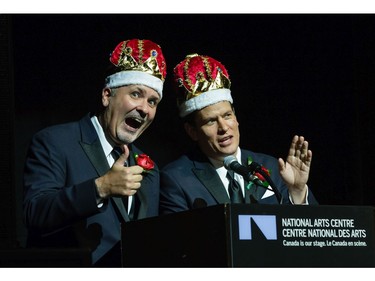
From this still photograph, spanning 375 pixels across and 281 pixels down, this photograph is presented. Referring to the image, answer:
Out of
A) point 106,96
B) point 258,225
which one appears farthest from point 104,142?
point 258,225

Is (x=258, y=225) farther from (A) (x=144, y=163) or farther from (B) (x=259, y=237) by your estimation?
(A) (x=144, y=163)

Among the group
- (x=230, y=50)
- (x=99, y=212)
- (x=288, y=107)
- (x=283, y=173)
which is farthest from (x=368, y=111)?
(x=99, y=212)

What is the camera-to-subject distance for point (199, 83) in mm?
4672

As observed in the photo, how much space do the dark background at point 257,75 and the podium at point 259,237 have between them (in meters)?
1.18

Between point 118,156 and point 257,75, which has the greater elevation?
point 257,75

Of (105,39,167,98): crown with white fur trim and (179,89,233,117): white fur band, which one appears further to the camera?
(179,89,233,117): white fur band

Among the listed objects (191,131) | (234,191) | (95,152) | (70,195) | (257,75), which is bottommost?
(70,195)

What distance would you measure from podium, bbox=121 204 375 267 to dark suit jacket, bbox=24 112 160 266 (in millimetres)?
330

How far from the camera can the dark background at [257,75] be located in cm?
491

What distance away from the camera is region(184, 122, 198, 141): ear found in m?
4.77

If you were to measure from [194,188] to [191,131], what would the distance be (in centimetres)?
35

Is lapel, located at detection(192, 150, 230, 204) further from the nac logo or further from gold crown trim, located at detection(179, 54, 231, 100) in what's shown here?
the nac logo

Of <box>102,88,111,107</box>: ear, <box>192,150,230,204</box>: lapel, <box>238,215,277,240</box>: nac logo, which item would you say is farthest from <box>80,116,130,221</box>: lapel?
<box>238,215,277,240</box>: nac logo
